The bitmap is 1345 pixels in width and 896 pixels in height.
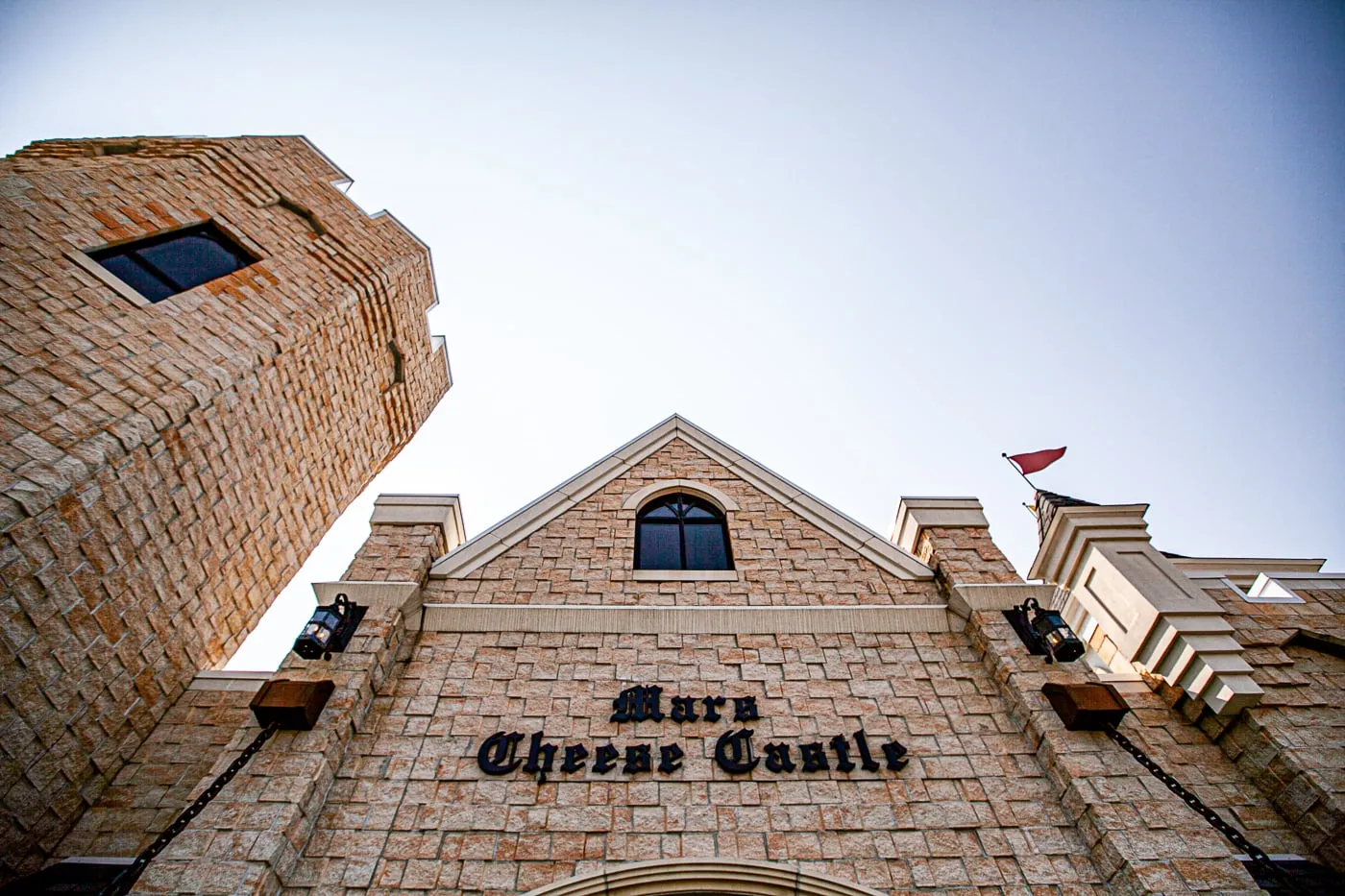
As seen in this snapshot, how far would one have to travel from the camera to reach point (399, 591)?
668cm

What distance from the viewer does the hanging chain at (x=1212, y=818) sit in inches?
183

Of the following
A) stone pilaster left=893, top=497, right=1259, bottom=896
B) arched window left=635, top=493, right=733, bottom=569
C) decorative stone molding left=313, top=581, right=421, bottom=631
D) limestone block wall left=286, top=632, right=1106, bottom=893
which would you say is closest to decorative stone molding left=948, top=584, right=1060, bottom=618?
stone pilaster left=893, top=497, right=1259, bottom=896

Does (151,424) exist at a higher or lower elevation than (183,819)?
higher

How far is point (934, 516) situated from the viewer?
316 inches

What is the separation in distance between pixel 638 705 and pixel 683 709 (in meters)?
0.41

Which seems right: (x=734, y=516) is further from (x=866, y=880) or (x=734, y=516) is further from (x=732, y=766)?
(x=866, y=880)

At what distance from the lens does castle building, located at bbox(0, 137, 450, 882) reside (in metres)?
5.70

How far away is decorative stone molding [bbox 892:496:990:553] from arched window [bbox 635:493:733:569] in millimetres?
2171

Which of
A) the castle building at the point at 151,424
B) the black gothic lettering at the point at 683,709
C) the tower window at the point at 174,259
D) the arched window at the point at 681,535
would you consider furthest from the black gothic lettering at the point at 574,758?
the tower window at the point at 174,259

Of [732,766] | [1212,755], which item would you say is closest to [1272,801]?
[1212,755]

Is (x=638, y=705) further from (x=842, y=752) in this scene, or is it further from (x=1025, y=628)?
(x=1025, y=628)

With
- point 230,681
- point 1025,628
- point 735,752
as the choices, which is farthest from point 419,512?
point 1025,628

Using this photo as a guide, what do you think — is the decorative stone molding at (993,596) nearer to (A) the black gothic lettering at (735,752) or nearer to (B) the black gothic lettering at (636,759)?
(A) the black gothic lettering at (735,752)

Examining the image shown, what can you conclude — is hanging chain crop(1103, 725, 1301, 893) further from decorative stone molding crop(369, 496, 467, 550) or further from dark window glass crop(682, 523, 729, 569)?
decorative stone molding crop(369, 496, 467, 550)
